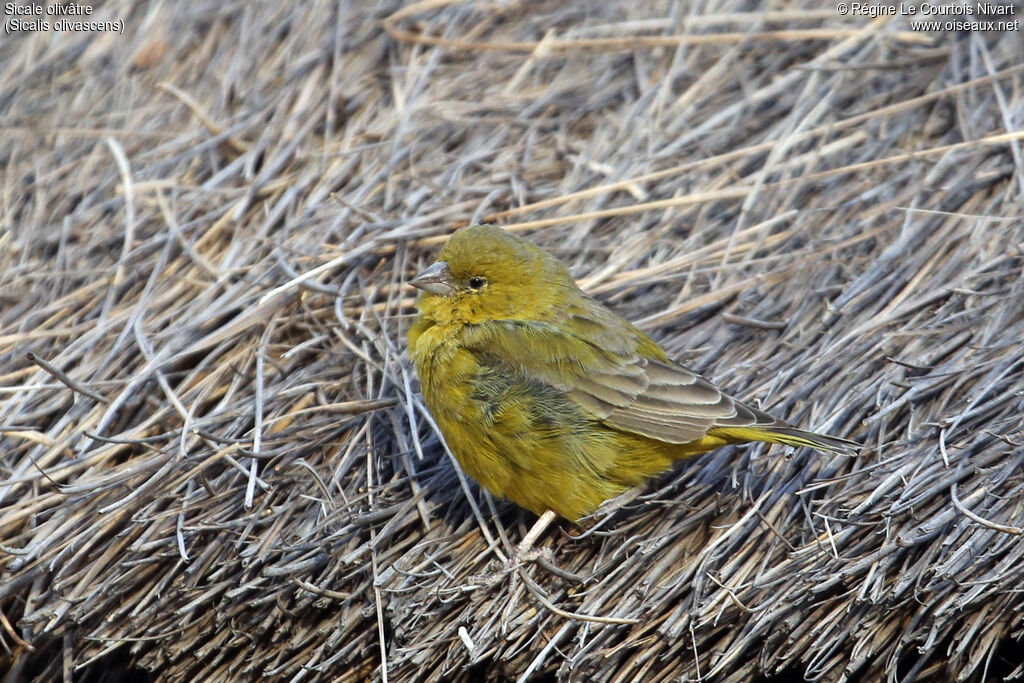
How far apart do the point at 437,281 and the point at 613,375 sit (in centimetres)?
90

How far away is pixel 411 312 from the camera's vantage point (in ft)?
16.3

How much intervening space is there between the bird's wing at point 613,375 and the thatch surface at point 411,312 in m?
0.34

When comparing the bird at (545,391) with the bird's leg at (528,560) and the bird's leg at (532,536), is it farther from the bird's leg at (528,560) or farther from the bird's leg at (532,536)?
the bird's leg at (528,560)

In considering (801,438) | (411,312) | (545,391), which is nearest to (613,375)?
(545,391)

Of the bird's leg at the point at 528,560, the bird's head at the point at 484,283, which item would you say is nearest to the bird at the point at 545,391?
the bird's head at the point at 484,283

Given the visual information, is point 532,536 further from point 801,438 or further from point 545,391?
point 801,438

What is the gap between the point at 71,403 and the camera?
173 inches

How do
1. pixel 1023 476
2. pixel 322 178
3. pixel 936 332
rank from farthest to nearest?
pixel 322 178, pixel 936 332, pixel 1023 476

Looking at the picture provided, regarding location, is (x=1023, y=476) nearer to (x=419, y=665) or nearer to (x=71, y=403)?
(x=419, y=665)

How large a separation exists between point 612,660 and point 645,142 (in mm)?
2962

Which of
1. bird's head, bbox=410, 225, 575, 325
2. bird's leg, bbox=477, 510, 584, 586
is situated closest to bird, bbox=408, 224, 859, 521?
bird's head, bbox=410, 225, 575, 325

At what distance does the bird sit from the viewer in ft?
13.2

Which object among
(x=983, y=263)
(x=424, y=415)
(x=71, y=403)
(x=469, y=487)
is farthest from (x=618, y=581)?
(x=71, y=403)

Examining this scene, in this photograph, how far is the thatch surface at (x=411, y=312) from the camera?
3682 mm
